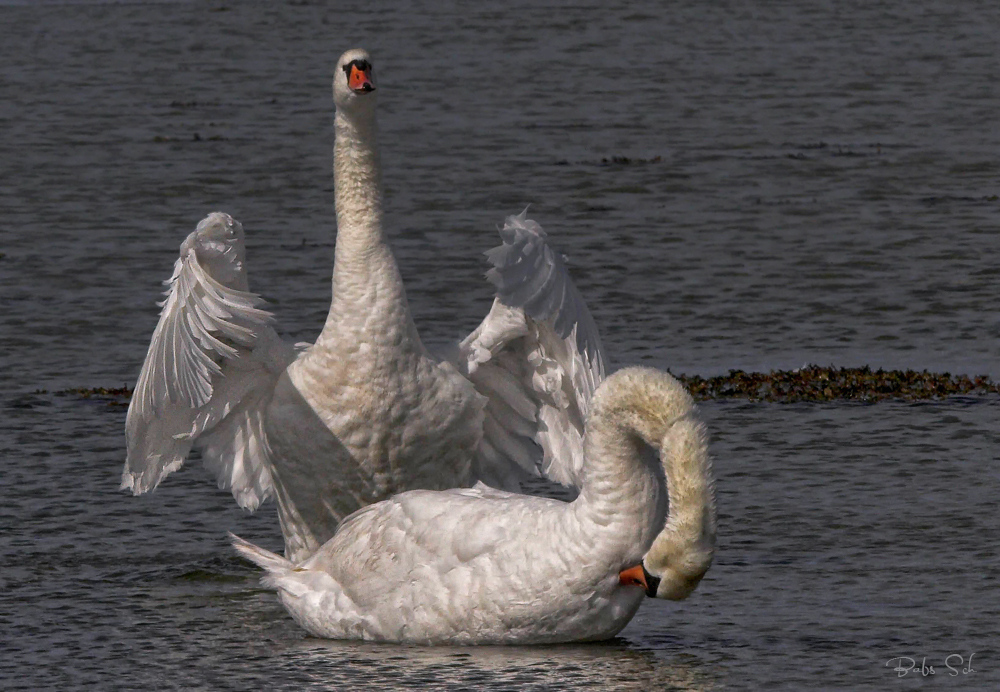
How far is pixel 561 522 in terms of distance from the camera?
27.8 feet

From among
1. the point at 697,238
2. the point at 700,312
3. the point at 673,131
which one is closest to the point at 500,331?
the point at 700,312

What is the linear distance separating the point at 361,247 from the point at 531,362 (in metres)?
0.92

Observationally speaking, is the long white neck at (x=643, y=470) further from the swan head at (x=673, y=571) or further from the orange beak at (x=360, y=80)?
the orange beak at (x=360, y=80)

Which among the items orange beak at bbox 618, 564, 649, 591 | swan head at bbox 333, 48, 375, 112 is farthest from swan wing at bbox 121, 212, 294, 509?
orange beak at bbox 618, 564, 649, 591

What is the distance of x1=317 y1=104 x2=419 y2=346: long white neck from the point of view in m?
9.70

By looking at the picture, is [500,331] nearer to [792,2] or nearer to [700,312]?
[700,312]

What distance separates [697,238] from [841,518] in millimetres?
6774

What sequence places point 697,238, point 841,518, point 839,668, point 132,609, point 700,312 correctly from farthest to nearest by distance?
point 697,238
point 700,312
point 841,518
point 132,609
point 839,668

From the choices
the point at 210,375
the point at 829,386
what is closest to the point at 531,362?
the point at 210,375

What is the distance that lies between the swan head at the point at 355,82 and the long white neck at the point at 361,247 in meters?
0.06

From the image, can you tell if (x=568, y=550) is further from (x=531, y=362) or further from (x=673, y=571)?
(x=531, y=362)

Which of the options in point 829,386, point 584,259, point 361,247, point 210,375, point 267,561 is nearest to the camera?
point 267,561

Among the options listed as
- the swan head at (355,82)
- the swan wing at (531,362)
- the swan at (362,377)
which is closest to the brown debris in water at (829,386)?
the swan wing at (531,362)

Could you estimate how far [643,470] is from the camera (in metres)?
8.45
